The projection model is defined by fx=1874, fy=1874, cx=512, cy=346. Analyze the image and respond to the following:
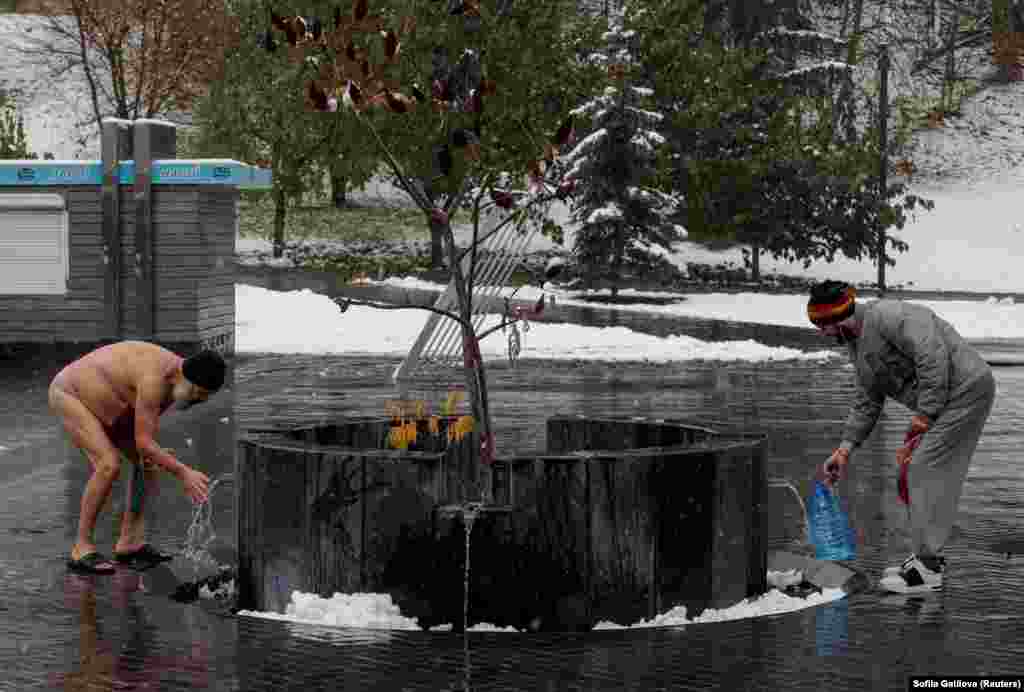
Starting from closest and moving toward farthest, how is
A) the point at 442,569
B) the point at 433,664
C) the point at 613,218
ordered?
the point at 433,664 → the point at 442,569 → the point at 613,218

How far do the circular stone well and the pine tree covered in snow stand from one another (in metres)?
31.3

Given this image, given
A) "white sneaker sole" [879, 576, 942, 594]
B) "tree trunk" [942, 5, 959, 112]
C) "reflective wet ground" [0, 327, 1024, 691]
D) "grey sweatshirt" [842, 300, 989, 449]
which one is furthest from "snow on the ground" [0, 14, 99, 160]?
"white sneaker sole" [879, 576, 942, 594]

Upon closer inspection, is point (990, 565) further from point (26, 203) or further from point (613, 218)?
point (613, 218)

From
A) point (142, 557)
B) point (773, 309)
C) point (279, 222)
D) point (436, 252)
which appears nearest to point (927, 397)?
point (142, 557)

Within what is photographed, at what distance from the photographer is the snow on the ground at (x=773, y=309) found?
104ft

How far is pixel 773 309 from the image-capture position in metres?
36.8

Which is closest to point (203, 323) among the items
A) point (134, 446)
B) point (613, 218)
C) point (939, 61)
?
point (134, 446)

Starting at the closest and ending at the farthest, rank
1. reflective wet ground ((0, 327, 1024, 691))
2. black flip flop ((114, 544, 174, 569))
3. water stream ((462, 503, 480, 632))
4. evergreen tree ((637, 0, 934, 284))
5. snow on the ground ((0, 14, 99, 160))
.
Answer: reflective wet ground ((0, 327, 1024, 691)) < water stream ((462, 503, 480, 632)) < black flip flop ((114, 544, 174, 569)) < evergreen tree ((637, 0, 934, 284)) < snow on the ground ((0, 14, 99, 160))

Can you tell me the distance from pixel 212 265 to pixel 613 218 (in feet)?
59.5

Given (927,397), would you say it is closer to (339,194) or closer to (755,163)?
(755,163)

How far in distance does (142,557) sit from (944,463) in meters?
3.91

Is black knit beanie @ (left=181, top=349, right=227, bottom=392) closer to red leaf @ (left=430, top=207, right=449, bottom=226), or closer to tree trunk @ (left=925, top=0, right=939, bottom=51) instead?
red leaf @ (left=430, top=207, right=449, bottom=226)

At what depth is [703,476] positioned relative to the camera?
7.93 meters

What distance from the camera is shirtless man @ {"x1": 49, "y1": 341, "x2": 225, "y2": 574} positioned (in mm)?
8820
